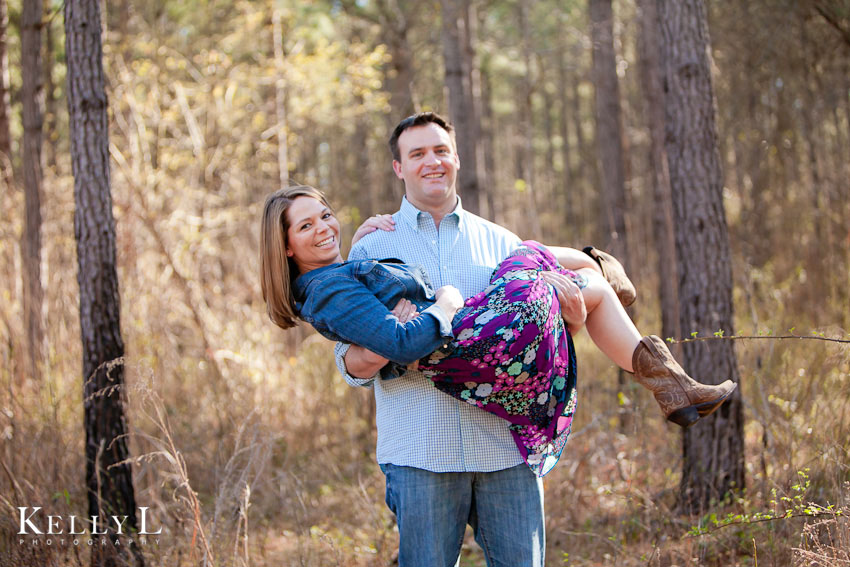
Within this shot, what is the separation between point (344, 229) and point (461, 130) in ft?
11.5

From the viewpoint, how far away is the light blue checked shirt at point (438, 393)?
101 inches

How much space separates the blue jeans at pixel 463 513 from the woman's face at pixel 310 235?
0.81 meters

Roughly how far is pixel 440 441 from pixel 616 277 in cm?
112

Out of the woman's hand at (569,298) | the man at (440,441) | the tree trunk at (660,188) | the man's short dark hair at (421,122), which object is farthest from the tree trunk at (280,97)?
the woman's hand at (569,298)

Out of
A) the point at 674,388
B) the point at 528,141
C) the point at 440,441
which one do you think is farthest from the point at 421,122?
the point at 528,141

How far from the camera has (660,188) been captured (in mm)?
7148

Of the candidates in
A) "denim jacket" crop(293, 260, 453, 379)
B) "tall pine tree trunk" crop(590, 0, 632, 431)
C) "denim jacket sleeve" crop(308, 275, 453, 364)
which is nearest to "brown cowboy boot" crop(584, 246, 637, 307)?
"denim jacket" crop(293, 260, 453, 379)

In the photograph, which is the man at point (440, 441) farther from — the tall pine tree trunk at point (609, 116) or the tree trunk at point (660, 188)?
the tall pine tree trunk at point (609, 116)

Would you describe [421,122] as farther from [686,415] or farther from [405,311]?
[686,415]

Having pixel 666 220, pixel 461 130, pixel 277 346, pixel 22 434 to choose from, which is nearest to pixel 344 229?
pixel 277 346

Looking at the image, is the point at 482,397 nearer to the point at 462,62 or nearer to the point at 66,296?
the point at 462,62

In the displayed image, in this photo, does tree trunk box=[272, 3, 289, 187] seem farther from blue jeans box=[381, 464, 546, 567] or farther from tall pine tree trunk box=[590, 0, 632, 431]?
blue jeans box=[381, 464, 546, 567]

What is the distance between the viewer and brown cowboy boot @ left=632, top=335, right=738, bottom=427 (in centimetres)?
275

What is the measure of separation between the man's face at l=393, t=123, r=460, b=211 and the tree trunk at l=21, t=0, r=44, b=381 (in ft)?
13.6
